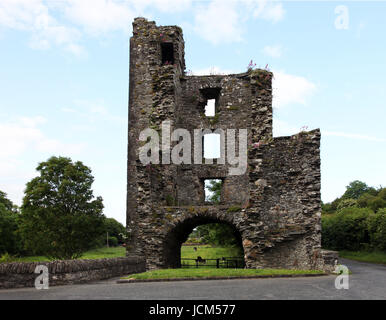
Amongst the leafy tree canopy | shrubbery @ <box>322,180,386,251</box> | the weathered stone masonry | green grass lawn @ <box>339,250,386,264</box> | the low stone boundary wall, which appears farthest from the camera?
the leafy tree canopy

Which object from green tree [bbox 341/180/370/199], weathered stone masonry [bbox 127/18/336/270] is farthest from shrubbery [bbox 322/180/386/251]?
green tree [bbox 341/180/370/199]

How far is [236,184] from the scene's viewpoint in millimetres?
22266

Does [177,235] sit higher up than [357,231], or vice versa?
[177,235]

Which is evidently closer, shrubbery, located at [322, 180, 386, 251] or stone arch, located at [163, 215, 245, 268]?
stone arch, located at [163, 215, 245, 268]

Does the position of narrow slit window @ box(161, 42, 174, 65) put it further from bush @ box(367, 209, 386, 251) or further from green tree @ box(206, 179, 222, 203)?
bush @ box(367, 209, 386, 251)

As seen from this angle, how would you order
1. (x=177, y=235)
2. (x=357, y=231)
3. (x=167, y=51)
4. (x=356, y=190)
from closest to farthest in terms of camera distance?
(x=177, y=235)
(x=167, y=51)
(x=357, y=231)
(x=356, y=190)

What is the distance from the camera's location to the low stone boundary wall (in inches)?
460

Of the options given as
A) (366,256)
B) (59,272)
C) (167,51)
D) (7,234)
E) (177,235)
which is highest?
(167,51)

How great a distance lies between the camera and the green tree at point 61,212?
29.3 m

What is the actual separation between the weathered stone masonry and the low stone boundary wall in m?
3.99

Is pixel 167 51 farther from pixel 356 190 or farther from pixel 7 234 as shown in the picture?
pixel 356 190

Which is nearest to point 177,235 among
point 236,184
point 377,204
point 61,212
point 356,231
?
point 236,184

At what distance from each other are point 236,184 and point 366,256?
649 inches
